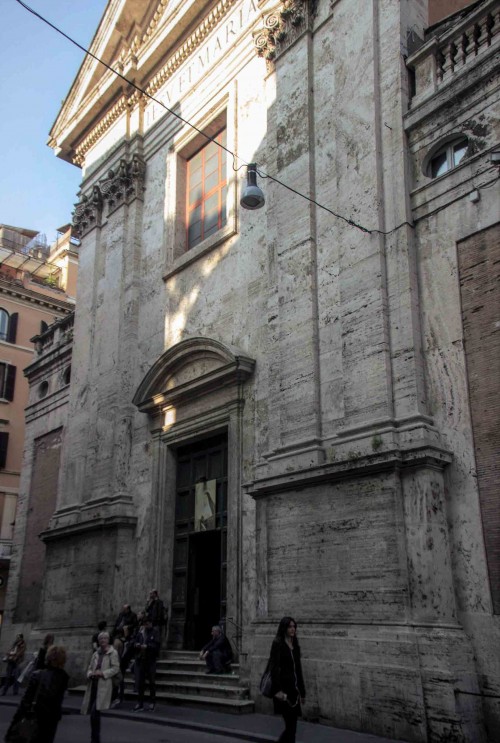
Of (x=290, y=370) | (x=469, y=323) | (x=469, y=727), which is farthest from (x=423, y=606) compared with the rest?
(x=290, y=370)

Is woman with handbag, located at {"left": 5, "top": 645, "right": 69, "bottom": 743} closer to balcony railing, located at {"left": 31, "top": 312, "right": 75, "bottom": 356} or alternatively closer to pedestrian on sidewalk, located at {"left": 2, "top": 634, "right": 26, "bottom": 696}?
pedestrian on sidewalk, located at {"left": 2, "top": 634, "right": 26, "bottom": 696}

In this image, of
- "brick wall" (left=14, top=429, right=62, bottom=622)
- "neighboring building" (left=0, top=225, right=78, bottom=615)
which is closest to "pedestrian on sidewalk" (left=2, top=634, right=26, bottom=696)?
"brick wall" (left=14, top=429, right=62, bottom=622)

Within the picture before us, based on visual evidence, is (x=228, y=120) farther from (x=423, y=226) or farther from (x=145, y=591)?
(x=145, y=591)

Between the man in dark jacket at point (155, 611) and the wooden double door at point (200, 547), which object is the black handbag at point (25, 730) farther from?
the wooden double door at point (200, 547)

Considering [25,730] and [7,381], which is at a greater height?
[7,381]

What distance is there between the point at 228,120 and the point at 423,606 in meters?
10.7

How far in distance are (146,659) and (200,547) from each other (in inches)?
125

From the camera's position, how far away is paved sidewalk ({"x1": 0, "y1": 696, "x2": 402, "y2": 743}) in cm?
870

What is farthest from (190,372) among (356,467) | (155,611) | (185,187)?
(356,467)

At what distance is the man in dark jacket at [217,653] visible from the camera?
470 inches

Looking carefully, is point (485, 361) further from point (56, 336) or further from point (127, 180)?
point (56, 336)

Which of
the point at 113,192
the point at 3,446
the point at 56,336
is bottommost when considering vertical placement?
the point at 3,446

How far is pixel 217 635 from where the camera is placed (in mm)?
12078

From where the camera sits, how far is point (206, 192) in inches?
658
